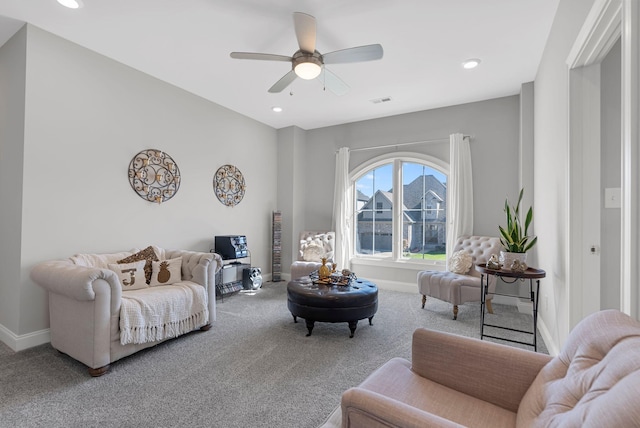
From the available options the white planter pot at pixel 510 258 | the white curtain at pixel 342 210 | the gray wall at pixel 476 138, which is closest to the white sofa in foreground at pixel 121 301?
the white curtain at pixel 342 210

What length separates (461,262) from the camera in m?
3.90

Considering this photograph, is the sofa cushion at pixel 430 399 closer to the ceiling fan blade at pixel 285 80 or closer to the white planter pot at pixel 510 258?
the white planter pot at pixel 510 258

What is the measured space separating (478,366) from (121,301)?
2.52 meters

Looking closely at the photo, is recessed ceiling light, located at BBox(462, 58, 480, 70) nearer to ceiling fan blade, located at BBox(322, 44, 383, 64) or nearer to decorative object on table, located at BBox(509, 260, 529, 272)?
ceiling fan blade, located at BBox(322, 44, 383, 64)

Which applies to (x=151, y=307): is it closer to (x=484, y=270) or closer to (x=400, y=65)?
(x=484, y=270)

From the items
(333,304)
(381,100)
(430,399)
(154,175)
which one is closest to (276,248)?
(154,175)

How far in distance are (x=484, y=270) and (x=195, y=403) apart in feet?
8.28

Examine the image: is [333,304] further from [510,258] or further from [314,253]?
[314,253]

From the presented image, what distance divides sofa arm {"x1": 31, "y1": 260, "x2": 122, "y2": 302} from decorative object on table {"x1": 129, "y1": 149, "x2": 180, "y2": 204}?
4.09ft

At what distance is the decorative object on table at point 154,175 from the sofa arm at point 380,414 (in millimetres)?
3478

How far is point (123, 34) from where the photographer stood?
2.87 meters

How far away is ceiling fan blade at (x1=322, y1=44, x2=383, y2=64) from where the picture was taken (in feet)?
7.96

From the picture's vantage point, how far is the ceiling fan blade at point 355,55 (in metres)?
2.43

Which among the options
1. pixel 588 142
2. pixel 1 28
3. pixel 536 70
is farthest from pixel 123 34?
pixel 536 70
